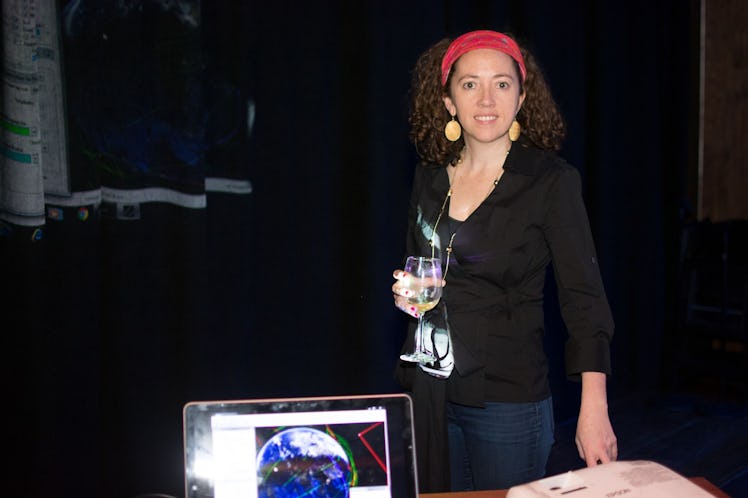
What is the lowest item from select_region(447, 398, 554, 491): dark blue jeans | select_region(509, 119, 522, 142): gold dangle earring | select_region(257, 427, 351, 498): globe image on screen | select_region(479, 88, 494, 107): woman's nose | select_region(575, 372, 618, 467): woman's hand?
select_region(447, 398, 554, 491): dark blue jeans

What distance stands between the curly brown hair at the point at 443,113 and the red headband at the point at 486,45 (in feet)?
0.17

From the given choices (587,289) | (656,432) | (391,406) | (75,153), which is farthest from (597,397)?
(656,432)

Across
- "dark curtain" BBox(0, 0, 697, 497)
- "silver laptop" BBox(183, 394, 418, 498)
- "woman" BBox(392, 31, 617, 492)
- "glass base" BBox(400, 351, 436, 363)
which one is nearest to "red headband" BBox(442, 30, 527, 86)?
"woman" BBox(392, 31, 617, 492)

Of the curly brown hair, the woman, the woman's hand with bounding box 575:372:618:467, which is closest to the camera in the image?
the woman's hand with bounding box 575:372:618:467

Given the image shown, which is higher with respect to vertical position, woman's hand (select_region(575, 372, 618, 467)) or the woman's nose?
the woman's nose

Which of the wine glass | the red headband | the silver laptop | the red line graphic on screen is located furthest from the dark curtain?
the red line graphic on screen

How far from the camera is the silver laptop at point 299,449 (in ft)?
3.20

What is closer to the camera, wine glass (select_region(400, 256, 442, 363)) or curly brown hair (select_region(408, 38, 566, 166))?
wine glass (select_region(400, 256, 442, 363))

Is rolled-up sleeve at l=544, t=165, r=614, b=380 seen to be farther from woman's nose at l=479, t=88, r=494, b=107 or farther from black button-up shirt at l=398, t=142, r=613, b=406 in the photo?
woman's nose at l=479, t=88, r=494, b=107

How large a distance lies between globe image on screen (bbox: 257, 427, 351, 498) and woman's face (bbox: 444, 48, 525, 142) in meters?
0.78

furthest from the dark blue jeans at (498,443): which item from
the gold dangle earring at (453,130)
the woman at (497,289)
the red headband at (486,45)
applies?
the red headband at (486,45)

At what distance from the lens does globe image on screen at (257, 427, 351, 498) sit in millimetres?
976

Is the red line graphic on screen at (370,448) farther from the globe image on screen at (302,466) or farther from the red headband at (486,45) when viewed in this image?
the red headband at (486,45)

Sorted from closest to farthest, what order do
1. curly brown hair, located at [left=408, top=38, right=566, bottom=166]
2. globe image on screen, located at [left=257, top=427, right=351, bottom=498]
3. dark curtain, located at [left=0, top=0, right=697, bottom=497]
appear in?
globe image on screen, located at [left=257, top=427, right=351, bottom=498] → curly brown hair, located at [left=408, top=38, right=566, bottom=166] → dark curtain, located at [left=0, top=0, right=697, bottom=497]
